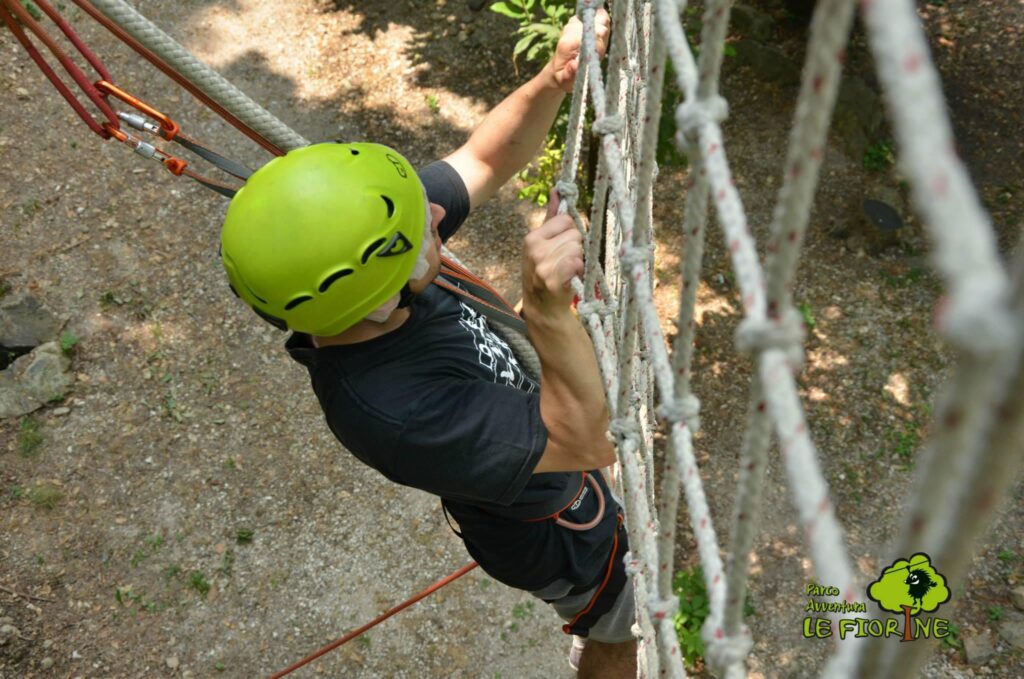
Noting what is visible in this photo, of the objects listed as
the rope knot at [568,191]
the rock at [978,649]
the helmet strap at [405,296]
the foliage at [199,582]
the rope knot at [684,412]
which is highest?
the rope knot at [684,412]

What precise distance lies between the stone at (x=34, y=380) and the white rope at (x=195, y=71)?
8.82ft

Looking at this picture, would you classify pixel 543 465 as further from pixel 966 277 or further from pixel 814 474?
pixel 966 277

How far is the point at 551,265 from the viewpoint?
1.59 meters

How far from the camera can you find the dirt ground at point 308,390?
3.44 meters

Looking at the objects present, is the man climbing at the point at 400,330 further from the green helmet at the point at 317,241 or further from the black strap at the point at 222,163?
the black strap at the point at 222,163

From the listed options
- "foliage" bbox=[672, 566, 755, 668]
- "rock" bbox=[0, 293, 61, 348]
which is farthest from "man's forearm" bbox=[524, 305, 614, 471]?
Answer: "rock" bbox=[0, 293, 61, 348]

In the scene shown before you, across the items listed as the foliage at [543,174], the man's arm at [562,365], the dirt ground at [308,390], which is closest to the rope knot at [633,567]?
the man's arm at [562,365]

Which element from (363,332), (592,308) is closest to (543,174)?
(592,308)

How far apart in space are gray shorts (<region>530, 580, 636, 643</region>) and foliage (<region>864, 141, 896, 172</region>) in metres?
3.64

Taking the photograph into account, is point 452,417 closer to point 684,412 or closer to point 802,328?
point 684,412

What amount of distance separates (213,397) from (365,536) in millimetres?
1115

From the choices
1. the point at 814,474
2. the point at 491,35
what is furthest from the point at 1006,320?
the point at 491,35

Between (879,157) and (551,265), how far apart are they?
4173mm

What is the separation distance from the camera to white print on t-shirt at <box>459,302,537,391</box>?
6.29 feet
